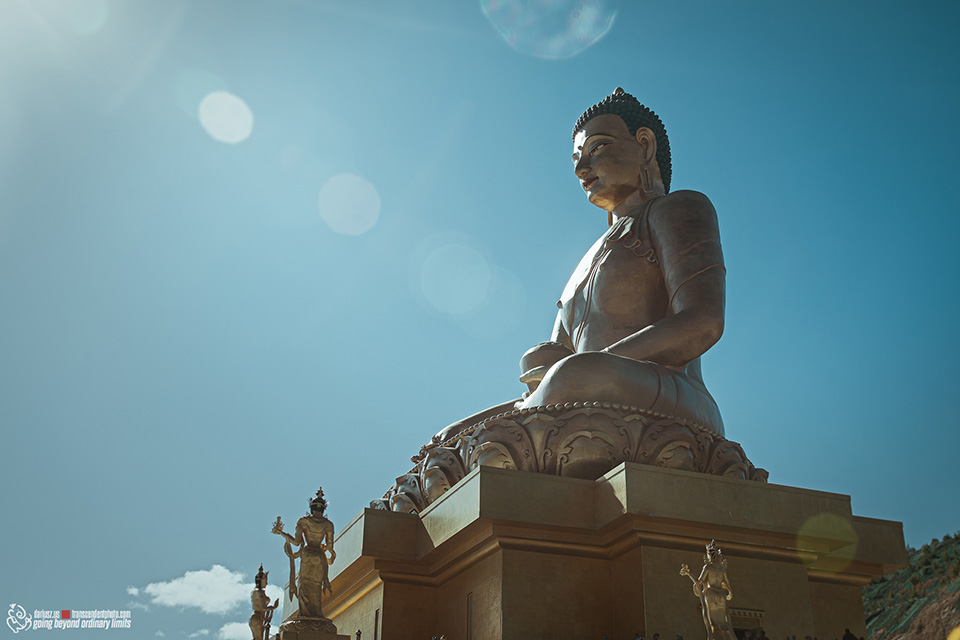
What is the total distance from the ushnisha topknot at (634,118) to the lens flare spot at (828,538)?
15.6 feet

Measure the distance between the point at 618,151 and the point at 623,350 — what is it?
117 inches

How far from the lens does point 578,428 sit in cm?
753

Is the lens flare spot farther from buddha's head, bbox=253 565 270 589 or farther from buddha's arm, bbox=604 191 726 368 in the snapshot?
buddha's head, bbox=253 565 270 589

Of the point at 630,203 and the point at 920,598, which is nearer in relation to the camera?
→ the point at 630,203

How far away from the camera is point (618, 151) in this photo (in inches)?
415

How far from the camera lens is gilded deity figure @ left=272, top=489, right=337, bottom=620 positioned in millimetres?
6895

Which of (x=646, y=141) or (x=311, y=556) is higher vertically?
(x=646, y=141)

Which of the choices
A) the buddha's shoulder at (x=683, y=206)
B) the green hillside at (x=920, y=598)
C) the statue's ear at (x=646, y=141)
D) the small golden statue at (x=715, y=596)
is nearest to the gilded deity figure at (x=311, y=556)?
the small golden statue at (x=715, y=596)

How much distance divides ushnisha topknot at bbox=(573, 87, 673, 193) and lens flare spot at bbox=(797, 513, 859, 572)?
15.6 feet

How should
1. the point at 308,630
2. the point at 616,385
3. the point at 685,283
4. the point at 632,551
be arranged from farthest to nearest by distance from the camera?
the point at 685,283 < the point at 616,385 < the point at 632,551 < the point at 308,630

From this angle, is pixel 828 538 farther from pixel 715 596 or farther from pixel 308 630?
pixel 308 630

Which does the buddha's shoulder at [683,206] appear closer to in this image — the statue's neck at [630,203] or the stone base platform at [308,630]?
the statue's neck at [630,203]

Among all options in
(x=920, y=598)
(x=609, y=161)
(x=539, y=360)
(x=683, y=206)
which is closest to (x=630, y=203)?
(x=609, y=161)

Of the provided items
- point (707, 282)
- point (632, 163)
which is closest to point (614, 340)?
point (707, 282)
